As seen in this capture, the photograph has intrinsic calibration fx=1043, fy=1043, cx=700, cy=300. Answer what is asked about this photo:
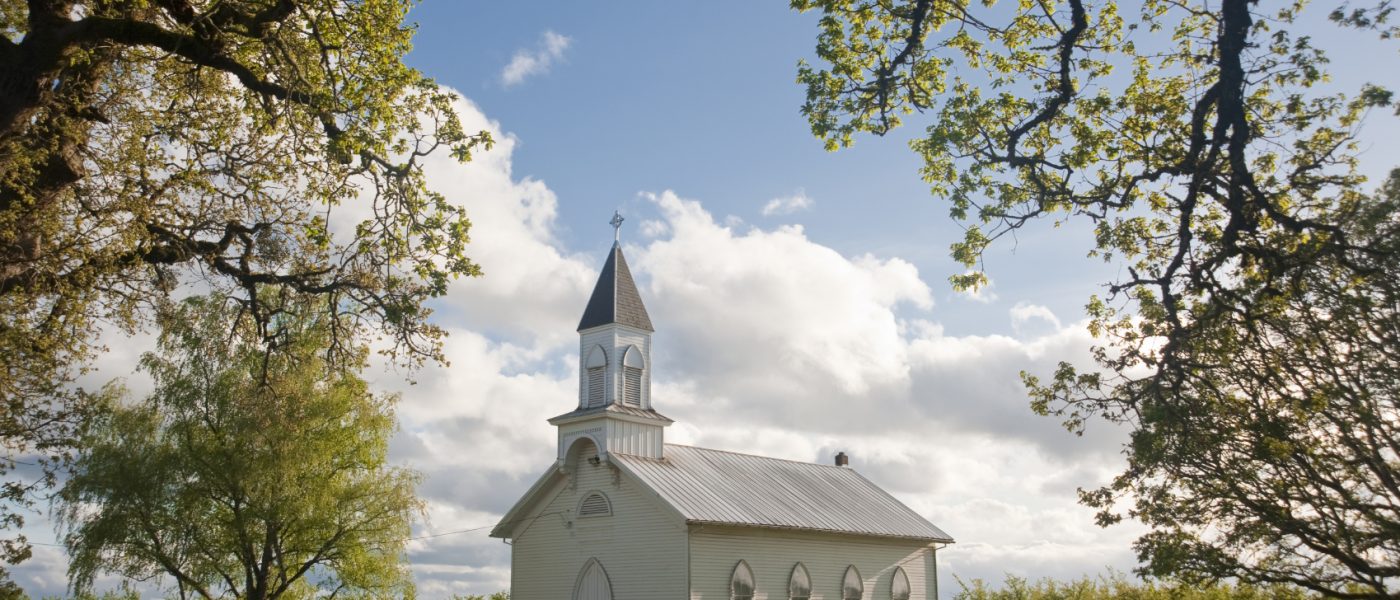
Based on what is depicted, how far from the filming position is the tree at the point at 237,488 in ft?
84.5

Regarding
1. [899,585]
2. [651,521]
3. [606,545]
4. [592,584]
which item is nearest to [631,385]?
[651,521]

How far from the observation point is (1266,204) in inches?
372

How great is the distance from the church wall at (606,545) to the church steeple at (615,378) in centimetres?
110

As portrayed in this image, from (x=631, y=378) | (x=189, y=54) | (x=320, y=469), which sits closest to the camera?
(x=189, y=54)

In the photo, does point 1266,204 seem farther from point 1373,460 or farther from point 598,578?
point 598,578

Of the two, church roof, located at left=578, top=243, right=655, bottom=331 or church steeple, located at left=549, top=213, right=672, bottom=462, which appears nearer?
church steeple, located at left=549, top=213, right=672, bottom=462

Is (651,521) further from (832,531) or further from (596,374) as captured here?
(832,531)

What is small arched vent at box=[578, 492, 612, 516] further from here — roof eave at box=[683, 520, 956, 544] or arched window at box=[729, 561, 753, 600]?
arched window at box=[729, 561, 753, 600]

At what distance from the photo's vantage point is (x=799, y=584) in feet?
103

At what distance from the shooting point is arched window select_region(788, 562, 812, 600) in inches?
1220

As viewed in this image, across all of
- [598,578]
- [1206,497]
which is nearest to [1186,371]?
[1206,497]

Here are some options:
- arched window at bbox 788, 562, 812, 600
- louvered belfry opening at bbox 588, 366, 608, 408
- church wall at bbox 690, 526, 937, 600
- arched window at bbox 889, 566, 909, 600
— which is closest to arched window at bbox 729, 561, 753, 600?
church wall at bbox 690, 526, 937, 600

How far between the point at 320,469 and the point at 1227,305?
24.3 m

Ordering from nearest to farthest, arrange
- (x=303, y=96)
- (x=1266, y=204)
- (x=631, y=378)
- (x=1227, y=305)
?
(x=1266, y=204) → (x=1227, y=305) → (x=303, y=96) → (x=631, y=378)
